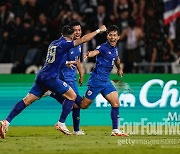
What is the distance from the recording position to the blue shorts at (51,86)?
15.3 metres

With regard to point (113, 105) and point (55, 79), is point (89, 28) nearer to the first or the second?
point (113, 105)

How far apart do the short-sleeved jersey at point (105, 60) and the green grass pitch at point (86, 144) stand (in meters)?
1.27

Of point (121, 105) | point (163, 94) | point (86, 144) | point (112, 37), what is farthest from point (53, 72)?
point (163, 94)

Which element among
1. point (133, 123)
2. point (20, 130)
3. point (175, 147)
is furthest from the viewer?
point (133, 123)

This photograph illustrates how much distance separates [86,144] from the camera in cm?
1368

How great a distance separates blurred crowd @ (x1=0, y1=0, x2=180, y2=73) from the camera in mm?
22891

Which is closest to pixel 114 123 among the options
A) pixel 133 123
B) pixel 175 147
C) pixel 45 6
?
pixel 175 147

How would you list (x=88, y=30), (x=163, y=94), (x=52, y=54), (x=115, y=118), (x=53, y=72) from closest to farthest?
(x=52, y=54) < (x=53, y=72) < (x=115, y=118) < (x=163, y=94) < (x=88, y=30)

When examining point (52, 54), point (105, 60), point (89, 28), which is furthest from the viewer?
point (89, 28)

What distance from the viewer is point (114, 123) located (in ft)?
51.6

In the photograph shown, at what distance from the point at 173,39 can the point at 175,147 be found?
34.1 ft

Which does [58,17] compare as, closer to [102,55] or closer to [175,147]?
[102,55]

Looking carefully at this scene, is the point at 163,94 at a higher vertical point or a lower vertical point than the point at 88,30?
lower

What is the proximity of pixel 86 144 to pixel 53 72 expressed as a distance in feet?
7.10
